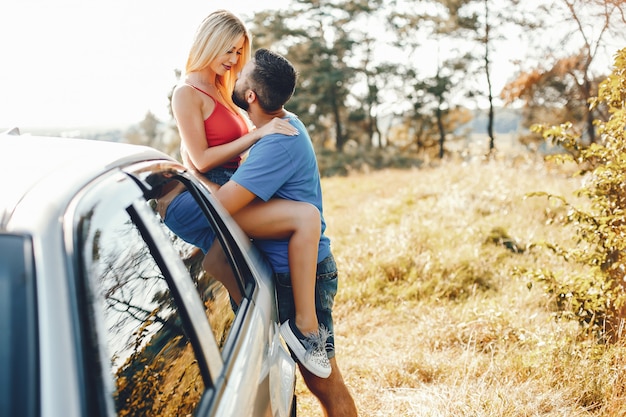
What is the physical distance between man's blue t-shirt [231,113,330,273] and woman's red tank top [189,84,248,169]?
0.55 m

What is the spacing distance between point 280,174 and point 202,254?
69 centimetres

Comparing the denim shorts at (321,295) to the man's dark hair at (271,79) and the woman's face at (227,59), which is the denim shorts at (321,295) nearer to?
the man's dark hair at (271,79)

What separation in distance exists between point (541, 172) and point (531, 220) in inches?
193

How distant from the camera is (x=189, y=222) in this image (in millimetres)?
2080

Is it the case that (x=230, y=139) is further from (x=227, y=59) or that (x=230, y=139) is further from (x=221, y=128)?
(x=227, y=59)

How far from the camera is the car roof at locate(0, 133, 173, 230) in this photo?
4.09ft

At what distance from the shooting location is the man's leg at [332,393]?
2.72 m

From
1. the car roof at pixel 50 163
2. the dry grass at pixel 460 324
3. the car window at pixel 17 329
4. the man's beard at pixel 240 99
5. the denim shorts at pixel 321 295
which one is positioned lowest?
the dry grass at pixel 460 324

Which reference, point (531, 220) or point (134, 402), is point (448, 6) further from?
point (134, 402)

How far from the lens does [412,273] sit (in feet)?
20.7

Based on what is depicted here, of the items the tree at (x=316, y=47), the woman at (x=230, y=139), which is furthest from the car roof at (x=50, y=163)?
the tree at (x=316, y=47)

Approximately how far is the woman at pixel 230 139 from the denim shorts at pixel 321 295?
0.07 m

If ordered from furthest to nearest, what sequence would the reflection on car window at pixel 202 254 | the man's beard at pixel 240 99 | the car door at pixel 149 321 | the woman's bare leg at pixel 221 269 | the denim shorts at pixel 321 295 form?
the man's beard at pixel 240 99, the denim shorts at pixel 321 295, the woman's bare leg at pixel 221 269, the reflection on car window at pixel 202 254, the car door at pixel 149 321

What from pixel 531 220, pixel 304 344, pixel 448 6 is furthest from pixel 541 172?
pixel 448 6
